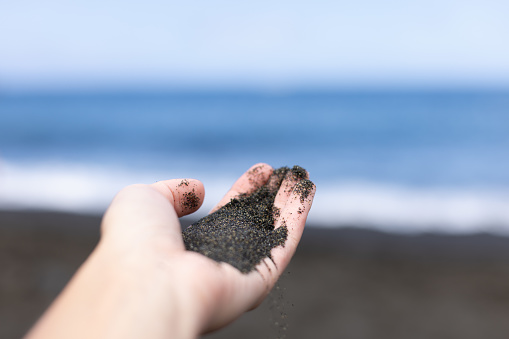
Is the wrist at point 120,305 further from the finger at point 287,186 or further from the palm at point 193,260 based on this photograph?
the finger at point 287,186

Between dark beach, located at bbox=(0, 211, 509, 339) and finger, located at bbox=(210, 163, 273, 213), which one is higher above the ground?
finger, located at bbox=(210, 163, 273, 213)

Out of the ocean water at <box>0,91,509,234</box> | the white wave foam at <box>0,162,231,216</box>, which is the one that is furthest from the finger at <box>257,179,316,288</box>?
the white wave foam at <box>0,162,231,216</box>

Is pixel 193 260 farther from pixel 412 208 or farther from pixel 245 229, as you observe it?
pixel 412 208

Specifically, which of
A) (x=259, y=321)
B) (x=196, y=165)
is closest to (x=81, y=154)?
(x=196, y=165)

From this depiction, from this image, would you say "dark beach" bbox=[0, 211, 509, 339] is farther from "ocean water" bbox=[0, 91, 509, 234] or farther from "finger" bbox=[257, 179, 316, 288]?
"finger" bbox=[257, 179, 316, 288]

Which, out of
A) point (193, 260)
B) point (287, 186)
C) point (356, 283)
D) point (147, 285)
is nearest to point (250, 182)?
point (287, 186)
